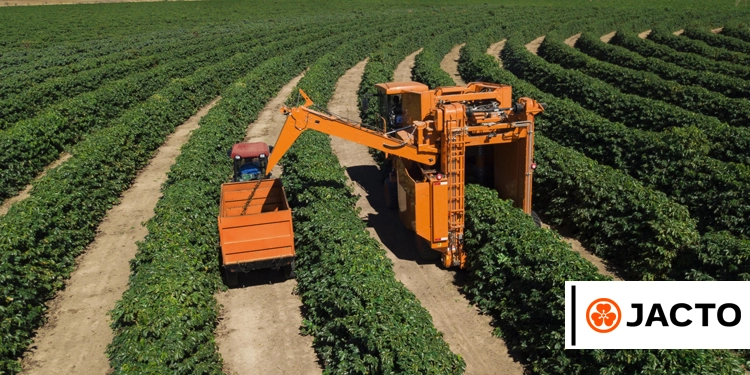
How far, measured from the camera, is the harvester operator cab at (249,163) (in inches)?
820

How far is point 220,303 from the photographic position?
51.2 feet

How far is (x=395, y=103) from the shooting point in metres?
20.2

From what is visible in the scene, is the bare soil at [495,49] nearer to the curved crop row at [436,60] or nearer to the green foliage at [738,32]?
the curved crop row at [436,60]

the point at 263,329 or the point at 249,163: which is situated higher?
the point at 249,163

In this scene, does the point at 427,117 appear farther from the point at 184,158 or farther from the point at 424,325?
the point at 184,158

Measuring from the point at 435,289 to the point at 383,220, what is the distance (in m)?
4.66

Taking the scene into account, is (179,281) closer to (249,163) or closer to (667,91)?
(249,163)

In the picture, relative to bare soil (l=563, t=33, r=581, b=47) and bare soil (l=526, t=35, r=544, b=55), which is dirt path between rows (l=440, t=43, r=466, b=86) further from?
bare soil (l=563, t=33, r=581, b=47)

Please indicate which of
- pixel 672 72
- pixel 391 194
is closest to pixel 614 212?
pixel 391 194

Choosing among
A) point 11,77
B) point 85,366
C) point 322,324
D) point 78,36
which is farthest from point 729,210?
point 78,36

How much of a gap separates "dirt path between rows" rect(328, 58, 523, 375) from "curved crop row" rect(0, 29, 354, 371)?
28.2 feet

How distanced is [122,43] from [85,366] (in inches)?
1963

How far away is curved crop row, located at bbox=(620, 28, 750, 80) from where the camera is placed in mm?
37375

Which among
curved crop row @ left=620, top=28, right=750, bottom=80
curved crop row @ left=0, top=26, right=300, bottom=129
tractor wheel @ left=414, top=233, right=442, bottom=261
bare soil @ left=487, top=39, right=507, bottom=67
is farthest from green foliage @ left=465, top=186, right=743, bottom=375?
bare soil @ left=487, top=39, right=507, bottom=67
